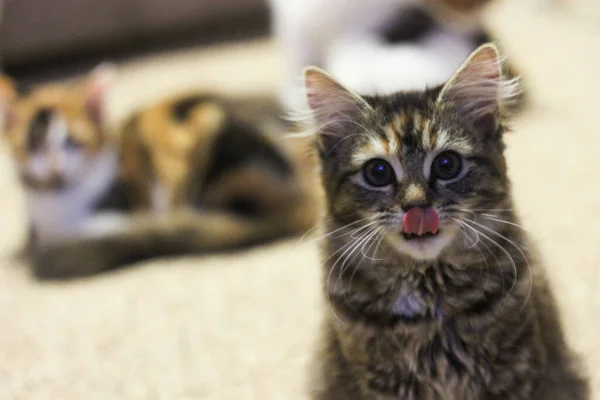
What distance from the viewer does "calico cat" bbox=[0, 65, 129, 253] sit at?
185 centimetres

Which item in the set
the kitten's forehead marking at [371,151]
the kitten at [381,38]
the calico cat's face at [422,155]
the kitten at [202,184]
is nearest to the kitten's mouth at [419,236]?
the calico cat's face at [422,155]

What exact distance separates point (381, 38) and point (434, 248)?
5.10ft

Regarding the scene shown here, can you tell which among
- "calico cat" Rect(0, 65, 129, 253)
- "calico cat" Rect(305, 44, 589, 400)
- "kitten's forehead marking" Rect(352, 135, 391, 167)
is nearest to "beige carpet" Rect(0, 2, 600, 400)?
"calico cat" Rect(0, 65, 129, 253)

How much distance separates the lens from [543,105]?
2.46 metres

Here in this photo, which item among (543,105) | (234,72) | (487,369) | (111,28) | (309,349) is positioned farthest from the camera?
(111,28)

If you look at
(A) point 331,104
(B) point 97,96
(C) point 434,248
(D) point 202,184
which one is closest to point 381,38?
(D) point 202,184

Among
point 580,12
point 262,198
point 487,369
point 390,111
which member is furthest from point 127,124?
point 580,12

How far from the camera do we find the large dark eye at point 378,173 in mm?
924

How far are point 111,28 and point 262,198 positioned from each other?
1.96m

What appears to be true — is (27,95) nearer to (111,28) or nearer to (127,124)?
(127,124)

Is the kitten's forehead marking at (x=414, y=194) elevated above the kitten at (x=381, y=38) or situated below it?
below

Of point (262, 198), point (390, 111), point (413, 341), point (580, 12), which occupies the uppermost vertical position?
point (580, 12)

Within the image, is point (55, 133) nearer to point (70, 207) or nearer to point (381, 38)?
point (70, 207)

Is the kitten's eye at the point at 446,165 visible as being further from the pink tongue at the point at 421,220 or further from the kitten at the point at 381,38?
the kitten at the point at 381,38
